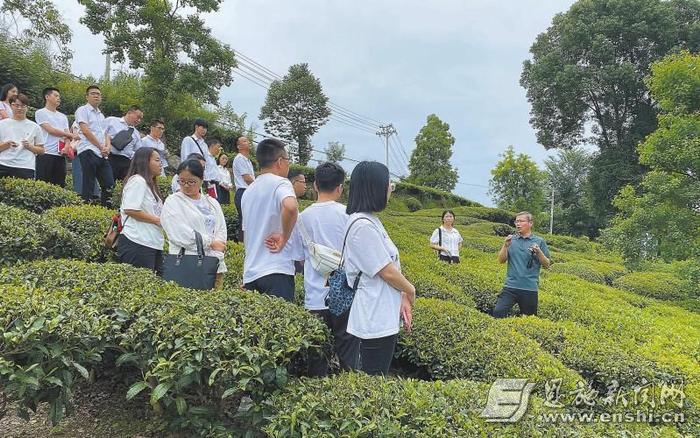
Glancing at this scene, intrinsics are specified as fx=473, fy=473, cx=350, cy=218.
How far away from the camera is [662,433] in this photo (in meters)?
2.40

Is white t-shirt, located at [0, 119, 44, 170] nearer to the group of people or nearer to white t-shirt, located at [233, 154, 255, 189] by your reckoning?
the group of people

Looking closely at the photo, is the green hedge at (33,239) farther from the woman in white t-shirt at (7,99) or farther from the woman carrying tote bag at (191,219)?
the woman in white t-shirt at (7,99)

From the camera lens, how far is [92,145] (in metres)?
6.15

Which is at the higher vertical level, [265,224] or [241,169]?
[241,169]

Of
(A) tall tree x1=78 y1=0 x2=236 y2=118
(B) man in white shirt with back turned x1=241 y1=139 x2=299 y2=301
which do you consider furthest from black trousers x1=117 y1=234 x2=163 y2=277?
(A) tall tree x1=78 y1=0 x2=236 y2=118

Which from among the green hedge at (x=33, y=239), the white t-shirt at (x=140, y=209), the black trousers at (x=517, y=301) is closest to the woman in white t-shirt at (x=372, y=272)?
the white t-shirt at (x=140, y=209)

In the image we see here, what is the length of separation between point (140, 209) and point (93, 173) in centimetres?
350

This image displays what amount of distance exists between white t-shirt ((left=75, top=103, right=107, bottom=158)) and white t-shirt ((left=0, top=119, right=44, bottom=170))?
1.48 ft

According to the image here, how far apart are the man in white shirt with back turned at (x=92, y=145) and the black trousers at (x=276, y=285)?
165 inches

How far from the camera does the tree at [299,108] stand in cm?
3034

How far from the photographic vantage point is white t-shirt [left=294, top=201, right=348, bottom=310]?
2955 millimetres

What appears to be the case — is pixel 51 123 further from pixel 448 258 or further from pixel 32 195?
pixel 448 258

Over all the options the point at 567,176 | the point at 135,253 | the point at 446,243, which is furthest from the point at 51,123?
the point at 567,176

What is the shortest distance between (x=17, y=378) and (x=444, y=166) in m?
35.7
